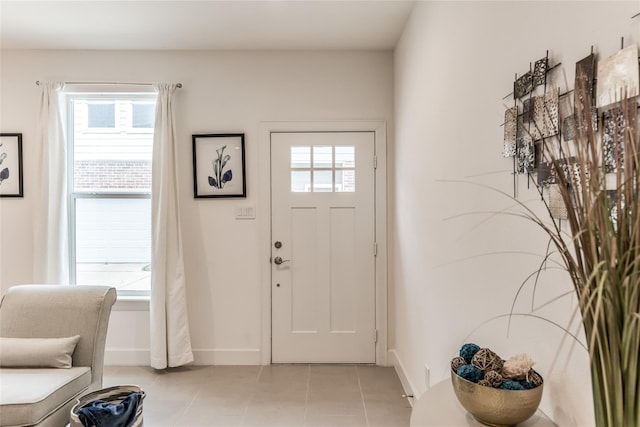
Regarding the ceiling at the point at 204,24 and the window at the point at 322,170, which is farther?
the window at the point at 322,170

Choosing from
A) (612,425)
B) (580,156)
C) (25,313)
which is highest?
(580,156)

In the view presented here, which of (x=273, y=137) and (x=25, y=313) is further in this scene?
(x=273, y=137)

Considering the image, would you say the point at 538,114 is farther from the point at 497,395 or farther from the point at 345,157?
the point at 345,157

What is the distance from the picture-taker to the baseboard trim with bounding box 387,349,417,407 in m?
2.64

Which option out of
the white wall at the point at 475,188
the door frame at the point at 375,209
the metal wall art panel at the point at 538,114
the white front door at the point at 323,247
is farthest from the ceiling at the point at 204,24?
the metal wall art panel at the point at 538,114

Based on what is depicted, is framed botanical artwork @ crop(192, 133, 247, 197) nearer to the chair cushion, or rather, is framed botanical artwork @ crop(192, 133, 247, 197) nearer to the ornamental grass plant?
the chair cushion

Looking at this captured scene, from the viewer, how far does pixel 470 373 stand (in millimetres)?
1009

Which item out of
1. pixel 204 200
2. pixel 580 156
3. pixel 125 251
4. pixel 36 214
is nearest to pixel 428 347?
pixel 580 156

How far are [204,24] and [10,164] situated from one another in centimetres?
210

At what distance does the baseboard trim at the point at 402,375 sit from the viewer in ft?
8.68

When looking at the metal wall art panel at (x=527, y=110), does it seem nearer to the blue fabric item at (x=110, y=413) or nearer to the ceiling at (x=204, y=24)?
the ceiling at (x=204, y=24)

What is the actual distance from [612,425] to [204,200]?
3106mm

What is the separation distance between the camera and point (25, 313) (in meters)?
2.32

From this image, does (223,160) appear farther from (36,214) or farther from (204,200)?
(36,214)
